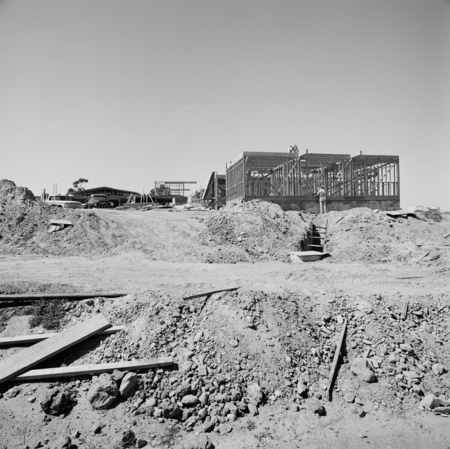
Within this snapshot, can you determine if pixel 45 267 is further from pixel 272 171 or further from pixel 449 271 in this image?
pixel 272 171

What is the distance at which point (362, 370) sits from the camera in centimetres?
556

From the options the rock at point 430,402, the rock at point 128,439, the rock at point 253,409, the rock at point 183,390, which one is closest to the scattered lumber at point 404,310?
the rock at point 430,402

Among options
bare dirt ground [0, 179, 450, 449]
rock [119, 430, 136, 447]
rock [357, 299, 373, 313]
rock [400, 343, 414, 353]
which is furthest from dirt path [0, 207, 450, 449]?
rock [400, 343, 414, 353]

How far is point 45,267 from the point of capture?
1029 cm

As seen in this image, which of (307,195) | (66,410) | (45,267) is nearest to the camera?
(66,410)

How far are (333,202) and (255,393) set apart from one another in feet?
65.2

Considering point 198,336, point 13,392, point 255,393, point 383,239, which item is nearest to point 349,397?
point 255,393

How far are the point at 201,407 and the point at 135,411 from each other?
95 cm

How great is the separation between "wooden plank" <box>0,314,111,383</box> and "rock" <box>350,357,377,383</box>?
443 cm

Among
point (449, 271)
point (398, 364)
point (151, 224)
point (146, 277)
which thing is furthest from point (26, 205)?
point (449, 271)

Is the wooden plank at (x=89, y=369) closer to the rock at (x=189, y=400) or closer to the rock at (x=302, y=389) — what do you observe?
the rock at (x=189, y=400)

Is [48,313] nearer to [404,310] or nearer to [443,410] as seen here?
[443,410]

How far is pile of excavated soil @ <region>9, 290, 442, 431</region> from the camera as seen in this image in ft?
16.3

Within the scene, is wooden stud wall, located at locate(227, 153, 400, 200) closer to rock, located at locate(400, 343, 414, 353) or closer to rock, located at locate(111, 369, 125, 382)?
rock, located at locate(400, 343, 414, 353)
